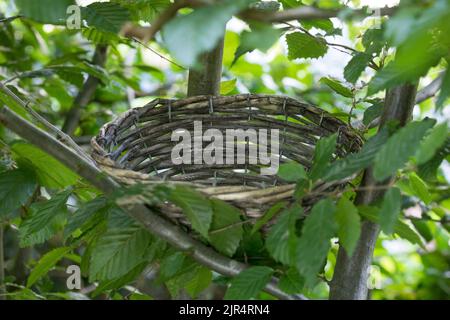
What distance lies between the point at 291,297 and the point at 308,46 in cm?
38

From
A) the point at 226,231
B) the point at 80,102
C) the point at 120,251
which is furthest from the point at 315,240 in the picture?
the point at 80,102

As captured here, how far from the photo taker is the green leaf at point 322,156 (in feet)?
2.22

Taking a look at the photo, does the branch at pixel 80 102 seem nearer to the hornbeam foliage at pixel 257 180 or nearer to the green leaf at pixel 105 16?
the hornbeam foliage at pixel 257 180

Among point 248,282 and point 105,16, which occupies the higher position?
point 105,16

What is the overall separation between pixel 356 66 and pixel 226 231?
0.86ft

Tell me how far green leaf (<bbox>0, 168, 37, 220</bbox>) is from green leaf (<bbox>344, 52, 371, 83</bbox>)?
435 mm

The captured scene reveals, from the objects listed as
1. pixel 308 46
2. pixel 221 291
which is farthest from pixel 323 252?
pixel 221 291

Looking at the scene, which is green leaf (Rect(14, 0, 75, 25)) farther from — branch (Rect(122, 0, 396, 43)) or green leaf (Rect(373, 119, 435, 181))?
green leaf (Rect(373, 119, 435, 181))

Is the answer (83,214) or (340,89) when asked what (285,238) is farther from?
(340,89)

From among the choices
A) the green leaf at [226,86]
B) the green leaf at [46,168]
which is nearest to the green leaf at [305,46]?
the green leaf at [226,86]

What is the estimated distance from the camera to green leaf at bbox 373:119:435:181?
22.5 inches

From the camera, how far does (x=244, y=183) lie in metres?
1.24

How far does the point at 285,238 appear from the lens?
68cm
